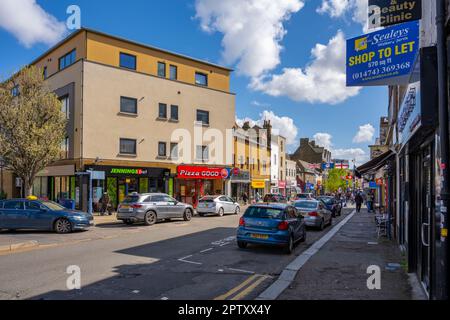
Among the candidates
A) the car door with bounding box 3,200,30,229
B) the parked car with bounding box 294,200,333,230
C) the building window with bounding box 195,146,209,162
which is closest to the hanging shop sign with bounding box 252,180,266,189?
the building window with bounding box 195,146,209,162

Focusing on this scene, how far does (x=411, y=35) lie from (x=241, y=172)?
108 ft

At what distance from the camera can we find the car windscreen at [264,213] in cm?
1202

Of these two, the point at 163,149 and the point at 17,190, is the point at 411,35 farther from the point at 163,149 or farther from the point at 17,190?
the point at 17,190

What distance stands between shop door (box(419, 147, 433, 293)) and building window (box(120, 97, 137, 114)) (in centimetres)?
2450

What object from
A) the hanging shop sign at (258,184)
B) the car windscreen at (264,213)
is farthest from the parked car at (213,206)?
the hanging shop sign at (258,184)

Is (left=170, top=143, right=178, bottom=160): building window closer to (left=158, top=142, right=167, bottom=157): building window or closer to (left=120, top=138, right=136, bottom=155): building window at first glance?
(left=158, top=142, right=167, bottom=157): building window

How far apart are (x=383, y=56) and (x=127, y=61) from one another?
23.9 meters

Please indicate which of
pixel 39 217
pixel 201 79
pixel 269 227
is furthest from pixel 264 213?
pixel 201 79

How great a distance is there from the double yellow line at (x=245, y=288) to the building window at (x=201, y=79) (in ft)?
92.5

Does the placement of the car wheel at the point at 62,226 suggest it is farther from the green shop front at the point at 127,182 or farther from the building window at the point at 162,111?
the building window at the point at 162,111

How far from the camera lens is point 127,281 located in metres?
7.88

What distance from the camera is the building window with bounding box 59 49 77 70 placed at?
1139 inches

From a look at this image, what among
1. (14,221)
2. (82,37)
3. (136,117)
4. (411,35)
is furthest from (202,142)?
(411,35)

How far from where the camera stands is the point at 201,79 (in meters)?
35.6
